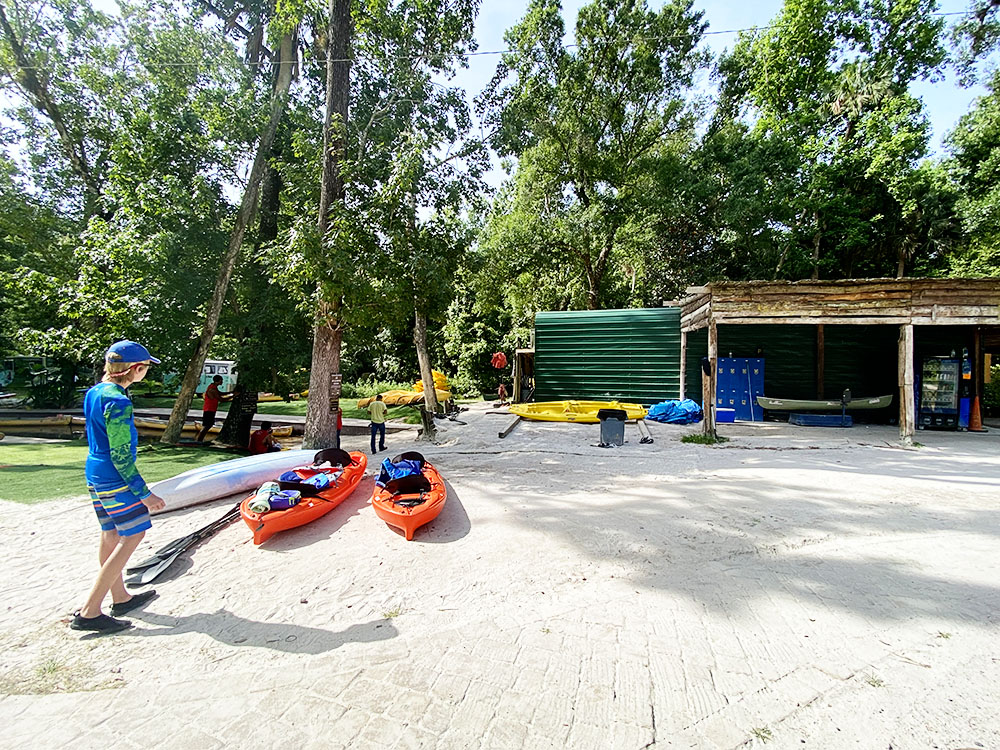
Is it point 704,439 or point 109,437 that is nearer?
point 109,437

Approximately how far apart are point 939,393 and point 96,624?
18.2 meters

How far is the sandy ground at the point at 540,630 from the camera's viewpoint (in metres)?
2.49

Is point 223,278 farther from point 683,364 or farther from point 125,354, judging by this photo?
point 683,364

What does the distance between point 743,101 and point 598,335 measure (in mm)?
16562

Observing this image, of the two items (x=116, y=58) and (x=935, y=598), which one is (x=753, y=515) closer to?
(x=935, y=598)

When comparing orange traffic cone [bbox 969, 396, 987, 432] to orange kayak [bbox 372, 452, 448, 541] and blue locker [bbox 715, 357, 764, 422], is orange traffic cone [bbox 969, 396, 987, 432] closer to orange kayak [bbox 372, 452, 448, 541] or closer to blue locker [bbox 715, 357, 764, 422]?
blue locker [bbox 715, 357, 764, 422]

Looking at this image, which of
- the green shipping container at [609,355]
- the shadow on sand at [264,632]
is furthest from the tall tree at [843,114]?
the shadow on sand at [264,632]

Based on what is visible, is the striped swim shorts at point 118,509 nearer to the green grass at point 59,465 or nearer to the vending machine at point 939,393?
the green grass at point 59,465

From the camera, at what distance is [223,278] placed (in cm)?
1248

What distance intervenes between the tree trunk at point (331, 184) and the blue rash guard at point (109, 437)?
6.27 metres

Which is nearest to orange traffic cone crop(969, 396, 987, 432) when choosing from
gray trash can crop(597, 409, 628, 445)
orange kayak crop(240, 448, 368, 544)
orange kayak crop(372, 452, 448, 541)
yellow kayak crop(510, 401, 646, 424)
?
yellow kayak crop(510, 401, 646, 424)

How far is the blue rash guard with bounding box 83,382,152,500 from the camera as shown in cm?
334

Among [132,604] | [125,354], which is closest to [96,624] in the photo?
[132,604]

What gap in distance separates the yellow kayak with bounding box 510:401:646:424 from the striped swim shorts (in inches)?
463
